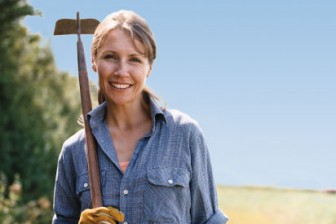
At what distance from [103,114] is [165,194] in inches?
18.0

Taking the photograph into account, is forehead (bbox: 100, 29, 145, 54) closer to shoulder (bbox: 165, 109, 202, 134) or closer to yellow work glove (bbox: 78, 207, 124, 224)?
shoulder (bbox: 165, 109, 202, 134)

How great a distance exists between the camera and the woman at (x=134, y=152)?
114 inches

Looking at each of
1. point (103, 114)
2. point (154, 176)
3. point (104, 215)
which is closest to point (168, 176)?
point (154, 176)

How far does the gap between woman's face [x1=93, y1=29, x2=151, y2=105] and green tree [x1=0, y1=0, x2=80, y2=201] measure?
10.4m

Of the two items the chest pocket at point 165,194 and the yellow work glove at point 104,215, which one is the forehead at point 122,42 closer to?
the chest pocket at point 165,194

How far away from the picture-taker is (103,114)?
3107mm

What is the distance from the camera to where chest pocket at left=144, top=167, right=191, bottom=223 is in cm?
290

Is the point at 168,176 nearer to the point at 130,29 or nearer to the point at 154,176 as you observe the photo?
the point at 154,176

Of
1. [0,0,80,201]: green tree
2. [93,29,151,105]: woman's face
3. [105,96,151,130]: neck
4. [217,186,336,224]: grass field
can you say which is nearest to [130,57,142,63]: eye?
[93,29,151,105]: woman's face

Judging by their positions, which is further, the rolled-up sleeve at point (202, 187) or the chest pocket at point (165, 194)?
the rolled-up sleeve at point (202, 187)

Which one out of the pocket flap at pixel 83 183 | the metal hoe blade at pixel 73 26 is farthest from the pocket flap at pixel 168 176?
the metal hoe blade at pixel 73 26

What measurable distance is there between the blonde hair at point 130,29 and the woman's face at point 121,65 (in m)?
0.02

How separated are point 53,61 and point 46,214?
4.07m

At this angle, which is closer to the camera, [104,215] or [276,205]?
[104,215]
